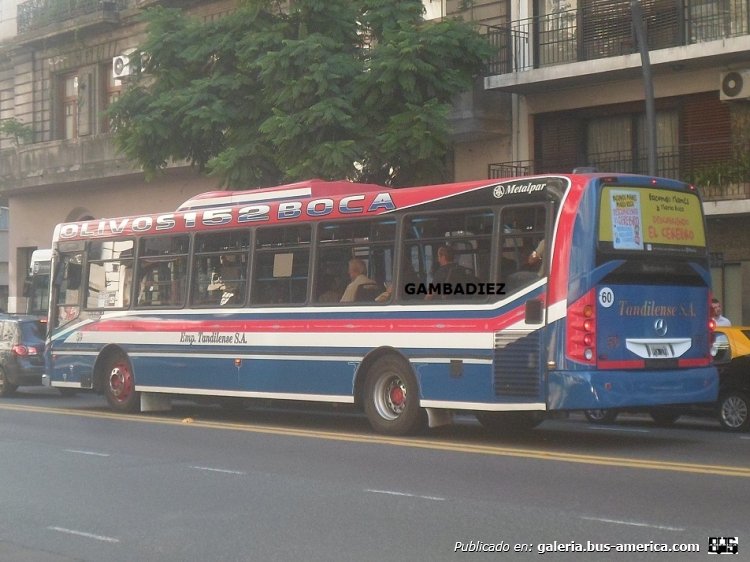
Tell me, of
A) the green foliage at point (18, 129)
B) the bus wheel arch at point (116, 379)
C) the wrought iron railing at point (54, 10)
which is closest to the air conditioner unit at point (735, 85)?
the bus wheel arch at point (116, 379)

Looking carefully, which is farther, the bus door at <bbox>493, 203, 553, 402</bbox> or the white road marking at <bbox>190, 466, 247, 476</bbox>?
the bus door at <bbox>493, 203, 553, 402</bbox>

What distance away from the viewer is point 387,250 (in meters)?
14.8

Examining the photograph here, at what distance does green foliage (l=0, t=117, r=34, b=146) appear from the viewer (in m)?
38.4

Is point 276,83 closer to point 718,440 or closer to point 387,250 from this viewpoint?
point 387,250

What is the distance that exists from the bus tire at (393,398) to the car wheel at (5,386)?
1184cm

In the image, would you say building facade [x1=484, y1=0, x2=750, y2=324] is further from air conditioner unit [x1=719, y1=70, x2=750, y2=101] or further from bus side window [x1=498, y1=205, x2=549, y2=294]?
bus side window [x1=498, y1=205, x2=549, y2=294]

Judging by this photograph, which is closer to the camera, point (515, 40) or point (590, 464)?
point (590, 464)

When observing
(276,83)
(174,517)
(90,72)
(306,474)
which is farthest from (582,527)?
(90,72)

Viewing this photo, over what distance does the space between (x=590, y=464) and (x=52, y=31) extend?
2951cm

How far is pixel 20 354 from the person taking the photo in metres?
24.5

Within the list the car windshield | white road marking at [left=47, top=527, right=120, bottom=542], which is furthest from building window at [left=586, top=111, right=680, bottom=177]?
white road marking at [left=47, top=527, right=120, bottom=542]

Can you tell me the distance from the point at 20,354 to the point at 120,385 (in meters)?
6.21

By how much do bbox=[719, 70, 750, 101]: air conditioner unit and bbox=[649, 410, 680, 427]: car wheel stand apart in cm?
899

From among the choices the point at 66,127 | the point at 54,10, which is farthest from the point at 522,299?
the point at 54,10
